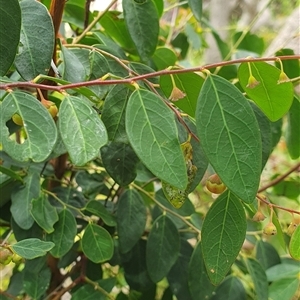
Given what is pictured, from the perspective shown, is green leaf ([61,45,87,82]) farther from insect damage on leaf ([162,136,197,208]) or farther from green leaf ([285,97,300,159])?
green leaf ([285,97,300,159])

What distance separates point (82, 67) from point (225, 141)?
0.79 feet

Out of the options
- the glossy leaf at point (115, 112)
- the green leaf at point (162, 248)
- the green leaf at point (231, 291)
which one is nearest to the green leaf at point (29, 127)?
the glossy leaf at point (115, 112)

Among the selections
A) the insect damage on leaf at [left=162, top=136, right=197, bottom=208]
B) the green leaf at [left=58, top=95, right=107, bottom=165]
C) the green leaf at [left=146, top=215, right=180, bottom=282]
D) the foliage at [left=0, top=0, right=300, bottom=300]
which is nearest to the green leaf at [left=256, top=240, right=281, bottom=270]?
the foliage at [left=0, top=0, right=300, bottom=300]

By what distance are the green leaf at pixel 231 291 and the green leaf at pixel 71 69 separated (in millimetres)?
455

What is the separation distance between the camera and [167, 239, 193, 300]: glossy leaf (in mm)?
771

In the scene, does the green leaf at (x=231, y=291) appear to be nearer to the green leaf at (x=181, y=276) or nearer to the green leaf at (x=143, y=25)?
the green leaf at (x=181, y=276)

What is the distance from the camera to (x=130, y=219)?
720 mm

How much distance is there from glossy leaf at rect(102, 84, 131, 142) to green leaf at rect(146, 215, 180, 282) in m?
0.26

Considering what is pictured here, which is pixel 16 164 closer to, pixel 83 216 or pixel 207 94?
pixel 83 216

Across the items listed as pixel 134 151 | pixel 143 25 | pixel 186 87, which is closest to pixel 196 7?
pixel 143 25

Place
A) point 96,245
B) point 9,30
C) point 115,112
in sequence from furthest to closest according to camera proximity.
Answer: point 96,245
point 115,112
point 9,30

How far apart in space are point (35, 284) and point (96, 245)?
156mm

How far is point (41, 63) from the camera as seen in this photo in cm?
50

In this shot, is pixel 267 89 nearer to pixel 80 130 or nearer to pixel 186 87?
pixel 186 87
